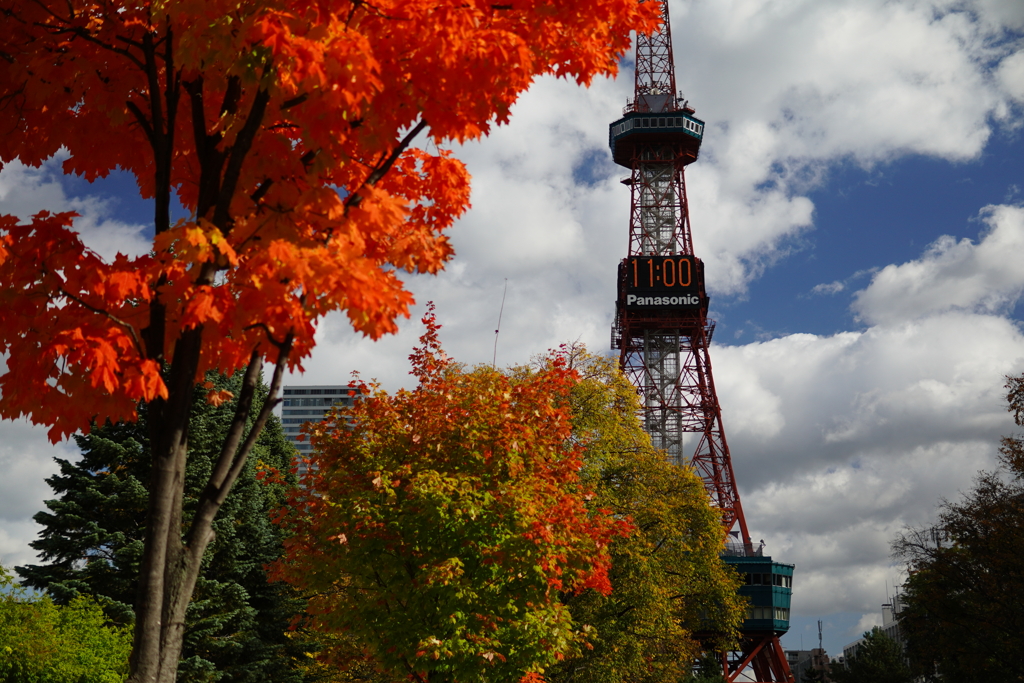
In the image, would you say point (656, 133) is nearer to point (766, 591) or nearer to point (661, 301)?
point (661, 301)

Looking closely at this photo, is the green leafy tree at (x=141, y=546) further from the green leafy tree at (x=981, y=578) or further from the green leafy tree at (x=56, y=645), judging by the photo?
the green leafy tree at (x=981, y=578)

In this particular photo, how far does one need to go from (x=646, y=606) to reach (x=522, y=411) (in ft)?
38.2

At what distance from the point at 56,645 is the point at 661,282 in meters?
69.2

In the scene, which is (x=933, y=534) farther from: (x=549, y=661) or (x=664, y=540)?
(x=549, y=661)

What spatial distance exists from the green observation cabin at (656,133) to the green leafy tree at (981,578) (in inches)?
2484

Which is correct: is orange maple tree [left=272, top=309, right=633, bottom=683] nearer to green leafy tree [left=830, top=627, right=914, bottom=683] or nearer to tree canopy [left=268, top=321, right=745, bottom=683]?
tree canopy [left=268, top=321, right=745, bottom=683]

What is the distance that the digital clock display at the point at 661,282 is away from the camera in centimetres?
8569

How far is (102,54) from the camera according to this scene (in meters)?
7.78

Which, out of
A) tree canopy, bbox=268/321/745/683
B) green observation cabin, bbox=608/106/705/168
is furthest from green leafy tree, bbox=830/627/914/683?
tree canopy, bbox=268/321/745/683

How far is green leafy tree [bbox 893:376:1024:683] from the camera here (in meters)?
32.3

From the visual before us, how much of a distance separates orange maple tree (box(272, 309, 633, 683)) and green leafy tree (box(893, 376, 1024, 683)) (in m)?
18.5

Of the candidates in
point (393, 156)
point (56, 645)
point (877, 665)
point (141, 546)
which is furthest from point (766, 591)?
point (393, 156)

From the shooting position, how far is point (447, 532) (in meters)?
16.5

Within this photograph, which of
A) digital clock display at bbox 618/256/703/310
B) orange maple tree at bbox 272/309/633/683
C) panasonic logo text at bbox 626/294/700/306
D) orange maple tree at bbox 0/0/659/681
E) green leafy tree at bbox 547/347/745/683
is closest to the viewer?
orange maple tree at bbox 0/0/659/681
